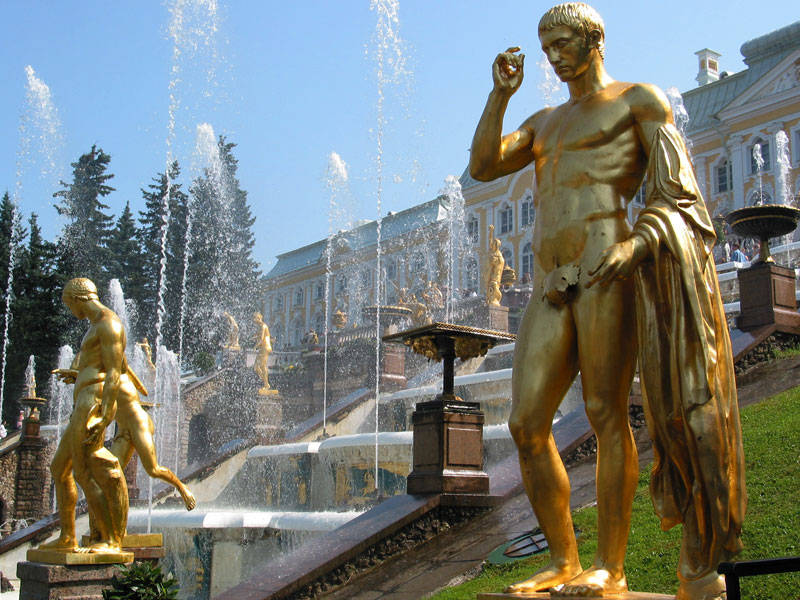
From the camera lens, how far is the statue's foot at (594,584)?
399cm

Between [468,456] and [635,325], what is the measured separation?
19.8ft

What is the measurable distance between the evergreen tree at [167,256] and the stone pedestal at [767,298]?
43200 mm

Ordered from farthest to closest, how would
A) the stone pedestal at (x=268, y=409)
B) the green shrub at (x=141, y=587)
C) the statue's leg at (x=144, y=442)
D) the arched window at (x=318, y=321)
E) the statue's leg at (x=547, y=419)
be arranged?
the arched window at (x=318, y=321) < the stone pedestal at (x=268, y=409) < the statue's leg at (x=144, y=442) < the green shrub at (x=141, y=587) < the statue's leg at (x=547, y=419)

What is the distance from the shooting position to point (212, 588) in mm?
15039

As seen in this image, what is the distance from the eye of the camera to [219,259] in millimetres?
60562

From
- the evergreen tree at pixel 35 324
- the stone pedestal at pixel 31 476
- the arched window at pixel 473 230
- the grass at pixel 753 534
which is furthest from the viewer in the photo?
the arched window at pixel 473 230

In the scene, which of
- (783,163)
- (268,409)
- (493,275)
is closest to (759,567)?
(493,275)

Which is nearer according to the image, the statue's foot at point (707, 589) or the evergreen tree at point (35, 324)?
the statue's foot at point (707, 589)

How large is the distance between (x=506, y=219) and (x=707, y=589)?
53.6 meters

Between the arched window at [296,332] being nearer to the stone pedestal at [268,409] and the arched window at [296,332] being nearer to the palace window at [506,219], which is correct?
the palace window at [506,219]

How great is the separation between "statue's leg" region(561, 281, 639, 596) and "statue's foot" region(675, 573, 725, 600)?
41 centimetres

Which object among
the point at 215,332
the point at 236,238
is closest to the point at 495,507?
the point at 215,332

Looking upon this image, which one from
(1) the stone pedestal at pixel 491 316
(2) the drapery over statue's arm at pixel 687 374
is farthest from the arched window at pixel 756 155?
(2) the drapery over statue's arm at pixel 687 374

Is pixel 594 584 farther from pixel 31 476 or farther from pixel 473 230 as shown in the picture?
pixel 473 230
